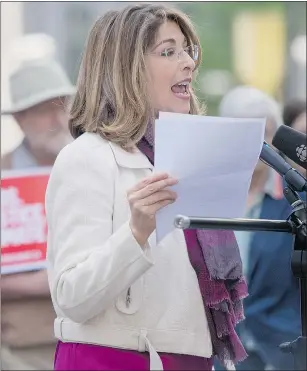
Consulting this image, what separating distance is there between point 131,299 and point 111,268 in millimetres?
149

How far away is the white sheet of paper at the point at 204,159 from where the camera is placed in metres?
1.89

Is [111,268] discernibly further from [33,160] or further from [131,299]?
[33,160]

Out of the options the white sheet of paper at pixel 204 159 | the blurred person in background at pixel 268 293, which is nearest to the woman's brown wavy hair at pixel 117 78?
the white sheet of paper at pixel 204 159

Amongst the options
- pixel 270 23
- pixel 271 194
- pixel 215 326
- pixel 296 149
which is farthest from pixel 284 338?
pixel 270 23

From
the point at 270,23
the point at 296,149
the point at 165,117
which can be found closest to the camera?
the point at 165,117

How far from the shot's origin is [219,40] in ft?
30.9

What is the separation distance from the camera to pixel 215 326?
7.06 feet

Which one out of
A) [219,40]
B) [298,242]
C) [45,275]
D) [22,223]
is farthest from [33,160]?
[219,40]

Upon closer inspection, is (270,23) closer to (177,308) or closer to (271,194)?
(271,194)

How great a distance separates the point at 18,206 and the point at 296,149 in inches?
81.8

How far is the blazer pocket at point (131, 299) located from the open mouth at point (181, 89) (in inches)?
18.7

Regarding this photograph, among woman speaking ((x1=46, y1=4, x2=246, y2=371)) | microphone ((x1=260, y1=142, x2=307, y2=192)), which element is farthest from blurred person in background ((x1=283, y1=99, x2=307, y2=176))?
microphone ((x1=260, y1=142, x2=307, y2=192))

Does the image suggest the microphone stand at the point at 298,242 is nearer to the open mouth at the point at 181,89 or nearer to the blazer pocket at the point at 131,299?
the blazer pocket at the point at 131,299

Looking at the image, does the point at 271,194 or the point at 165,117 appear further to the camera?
the point at 271,194
